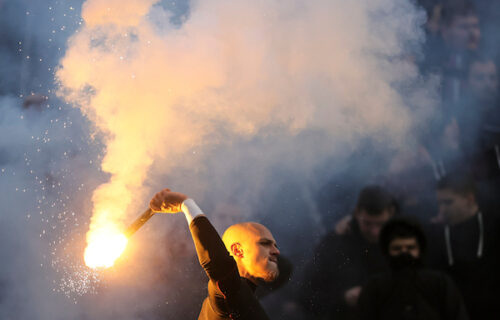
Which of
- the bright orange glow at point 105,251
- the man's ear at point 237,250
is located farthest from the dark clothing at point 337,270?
the bright orange glow at point 105,251

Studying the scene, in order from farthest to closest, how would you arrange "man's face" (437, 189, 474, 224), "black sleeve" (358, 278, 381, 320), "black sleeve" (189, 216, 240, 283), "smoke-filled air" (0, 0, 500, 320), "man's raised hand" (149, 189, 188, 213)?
"smoke-filled air" (0, 0, 500, 320) < "man's face" (437, 189, 474, 224) < "man's raised hand" (149, 189, 188, 213) < "black sleeve" (358, 278, 381, 320) < "black sleeve" (189, 216, 240, 283)

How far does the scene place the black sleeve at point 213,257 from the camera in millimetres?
2361

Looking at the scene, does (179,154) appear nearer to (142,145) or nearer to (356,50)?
(142,145)

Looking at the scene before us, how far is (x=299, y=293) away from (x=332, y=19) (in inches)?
91.7

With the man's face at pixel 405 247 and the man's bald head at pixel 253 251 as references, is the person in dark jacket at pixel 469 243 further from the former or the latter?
the man's bald head at pixel 253 251

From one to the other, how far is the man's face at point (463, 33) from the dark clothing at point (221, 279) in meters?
2.41

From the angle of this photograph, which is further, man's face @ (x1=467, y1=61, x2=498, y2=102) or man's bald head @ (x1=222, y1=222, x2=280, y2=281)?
man's face @ (x1=467, y1=61, x2=498, y2=102)

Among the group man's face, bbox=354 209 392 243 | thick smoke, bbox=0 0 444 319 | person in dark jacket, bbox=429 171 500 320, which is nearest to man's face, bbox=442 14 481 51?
thick smoke, bbox=0 0 444 319

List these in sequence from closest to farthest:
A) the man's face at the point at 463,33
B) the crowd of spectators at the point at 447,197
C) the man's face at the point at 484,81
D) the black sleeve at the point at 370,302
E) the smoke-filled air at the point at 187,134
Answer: the black sleeve at the point at 370,302, the crowd of spectators at the point at 447,197, the man's face at the point at 484,81, the man's face at the point at 463,33, the smoke-filled air at the point at 187,134

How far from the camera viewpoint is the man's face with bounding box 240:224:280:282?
9.40 feet

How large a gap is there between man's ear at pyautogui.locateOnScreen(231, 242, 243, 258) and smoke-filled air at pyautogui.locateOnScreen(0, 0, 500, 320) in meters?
1.00

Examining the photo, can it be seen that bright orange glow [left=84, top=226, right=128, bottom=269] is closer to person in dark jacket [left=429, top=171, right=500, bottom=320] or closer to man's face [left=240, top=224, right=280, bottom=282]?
man's face [left=240, top=224, right=280, bottom=282]

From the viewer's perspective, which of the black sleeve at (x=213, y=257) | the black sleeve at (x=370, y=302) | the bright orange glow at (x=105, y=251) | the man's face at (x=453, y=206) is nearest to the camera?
the black sleeve at (x=213, y=257)

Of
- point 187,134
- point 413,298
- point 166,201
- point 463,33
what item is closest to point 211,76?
point 187,134
